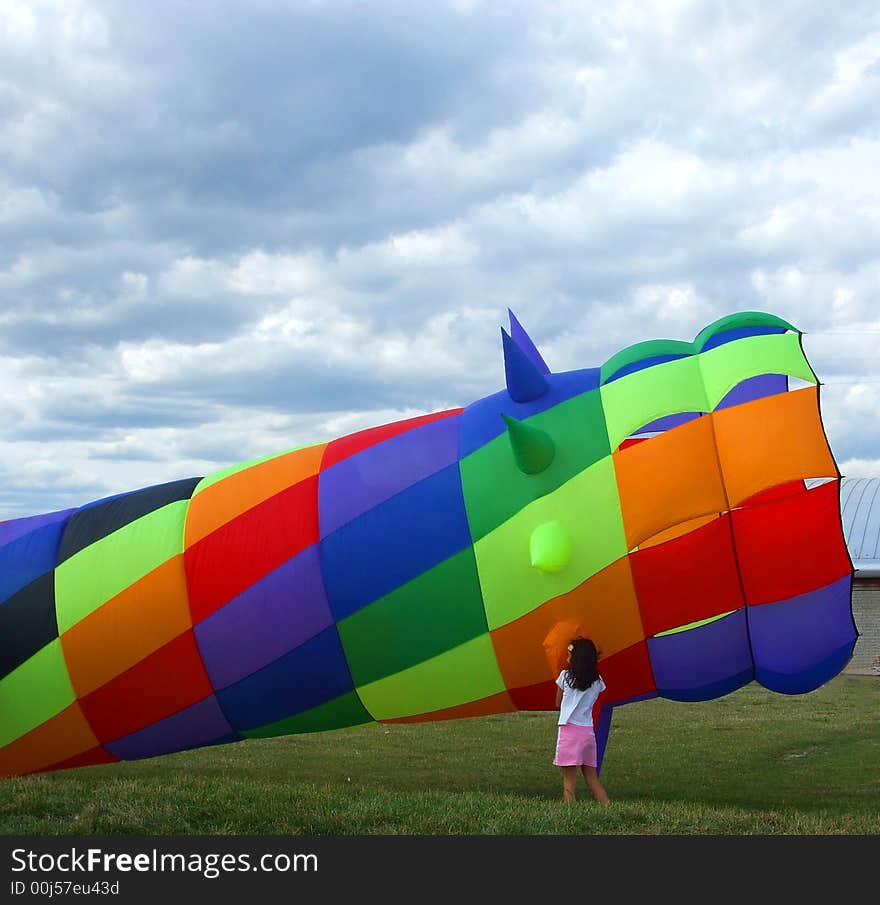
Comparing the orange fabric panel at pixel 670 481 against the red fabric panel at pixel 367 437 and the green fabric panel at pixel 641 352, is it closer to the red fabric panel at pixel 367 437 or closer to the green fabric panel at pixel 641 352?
the green fabric panel at pixel 641 352

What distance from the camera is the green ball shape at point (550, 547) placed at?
23.6ft

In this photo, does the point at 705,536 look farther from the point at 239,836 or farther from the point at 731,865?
the point at 239,836

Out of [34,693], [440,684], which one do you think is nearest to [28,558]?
[34,693]

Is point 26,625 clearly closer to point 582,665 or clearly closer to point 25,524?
point 25,524

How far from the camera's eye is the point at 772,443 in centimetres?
710

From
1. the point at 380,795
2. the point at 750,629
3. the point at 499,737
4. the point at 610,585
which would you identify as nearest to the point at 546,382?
the point at 610,585

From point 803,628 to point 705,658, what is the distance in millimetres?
692

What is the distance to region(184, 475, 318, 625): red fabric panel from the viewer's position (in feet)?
26.3

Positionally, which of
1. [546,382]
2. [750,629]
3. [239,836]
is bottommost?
[239,836]

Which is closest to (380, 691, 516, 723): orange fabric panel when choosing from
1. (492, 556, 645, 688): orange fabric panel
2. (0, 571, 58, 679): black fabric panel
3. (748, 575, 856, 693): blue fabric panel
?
(492, 556, 645, 688): orange fabric panel

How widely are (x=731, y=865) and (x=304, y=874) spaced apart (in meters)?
2.10

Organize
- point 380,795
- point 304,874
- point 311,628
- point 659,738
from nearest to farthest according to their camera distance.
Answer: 1. point 304,874
2. point 380,795
3. point 311,628
4. point 659,738

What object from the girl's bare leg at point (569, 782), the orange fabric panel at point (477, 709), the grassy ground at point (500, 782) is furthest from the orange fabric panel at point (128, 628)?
the girl's bare leg at point (569, 782)

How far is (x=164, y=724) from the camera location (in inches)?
333
